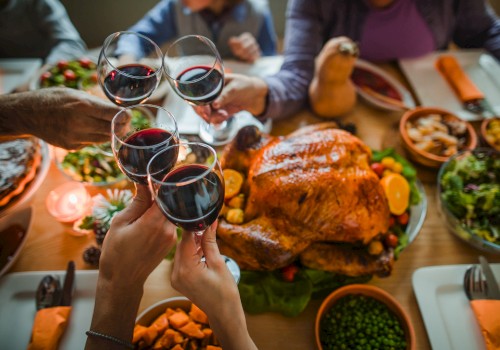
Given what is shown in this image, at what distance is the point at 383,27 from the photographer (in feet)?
5.97

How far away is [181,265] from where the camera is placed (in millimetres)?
776

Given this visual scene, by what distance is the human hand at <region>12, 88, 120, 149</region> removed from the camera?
1.08 metres

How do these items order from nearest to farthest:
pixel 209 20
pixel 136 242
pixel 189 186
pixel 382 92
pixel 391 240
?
pixel 189 186, pixel 136 242, pixel 391 240, pixel 382 92, pixel 209 20

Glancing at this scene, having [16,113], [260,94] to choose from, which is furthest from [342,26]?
[16,113]

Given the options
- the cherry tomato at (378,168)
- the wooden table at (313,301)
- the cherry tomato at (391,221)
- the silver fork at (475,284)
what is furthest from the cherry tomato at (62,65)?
the silver fork at (475,284)

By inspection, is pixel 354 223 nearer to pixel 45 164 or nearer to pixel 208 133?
pixel 208 133

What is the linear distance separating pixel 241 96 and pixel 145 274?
773 mm

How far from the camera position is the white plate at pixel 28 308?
1062 mm

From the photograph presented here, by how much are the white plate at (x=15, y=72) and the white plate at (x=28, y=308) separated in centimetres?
100

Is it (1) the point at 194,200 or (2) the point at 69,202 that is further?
(2) the point at 69,202

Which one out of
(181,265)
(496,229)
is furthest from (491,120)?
(181,265)

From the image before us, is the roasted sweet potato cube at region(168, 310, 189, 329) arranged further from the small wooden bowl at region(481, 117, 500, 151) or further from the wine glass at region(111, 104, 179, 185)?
the small wooden bowl at region(481, 117, 500, 151)

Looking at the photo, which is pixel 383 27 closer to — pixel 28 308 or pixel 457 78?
pixel 457 78

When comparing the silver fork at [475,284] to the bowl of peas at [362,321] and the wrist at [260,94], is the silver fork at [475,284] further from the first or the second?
the wrist at [260,94]
